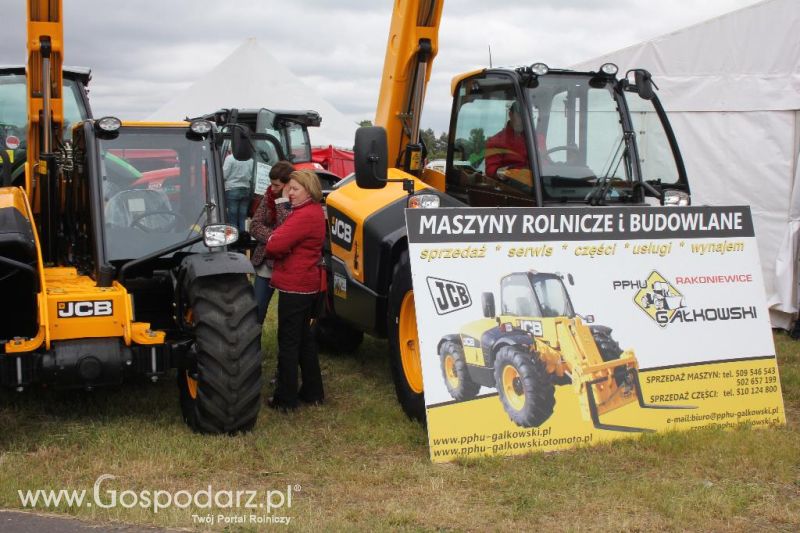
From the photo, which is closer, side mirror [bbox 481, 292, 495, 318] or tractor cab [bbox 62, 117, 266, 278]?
side mirror [bbox 481, 292, 495, 318]

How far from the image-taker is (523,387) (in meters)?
5.55

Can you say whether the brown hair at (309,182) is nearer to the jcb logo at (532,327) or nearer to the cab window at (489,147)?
the cab window at (489,147)

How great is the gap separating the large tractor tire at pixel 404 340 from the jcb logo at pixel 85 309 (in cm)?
178

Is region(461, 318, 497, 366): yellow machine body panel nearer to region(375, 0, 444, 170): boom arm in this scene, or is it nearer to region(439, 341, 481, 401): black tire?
region(439, 341, 481, 401): black tire

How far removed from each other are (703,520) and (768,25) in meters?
6.50

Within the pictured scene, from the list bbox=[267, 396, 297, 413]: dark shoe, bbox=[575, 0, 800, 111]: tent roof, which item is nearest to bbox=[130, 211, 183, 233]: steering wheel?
bbox=[267, 396, 297, 413]: dark shoe

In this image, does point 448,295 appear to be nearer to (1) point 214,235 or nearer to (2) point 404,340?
(2) point 404,340

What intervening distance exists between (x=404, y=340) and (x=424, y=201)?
0.94m

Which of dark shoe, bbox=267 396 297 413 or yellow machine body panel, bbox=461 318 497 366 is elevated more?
yellow machine body panel, bbox=461 318 497 366

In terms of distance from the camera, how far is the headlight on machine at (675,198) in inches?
261

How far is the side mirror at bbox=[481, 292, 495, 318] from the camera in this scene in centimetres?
561

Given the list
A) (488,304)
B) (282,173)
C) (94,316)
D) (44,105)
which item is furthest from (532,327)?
(44,105)

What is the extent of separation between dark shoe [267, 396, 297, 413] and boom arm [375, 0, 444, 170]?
223 centimetres

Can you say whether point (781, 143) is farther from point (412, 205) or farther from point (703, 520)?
point (703, 520)
